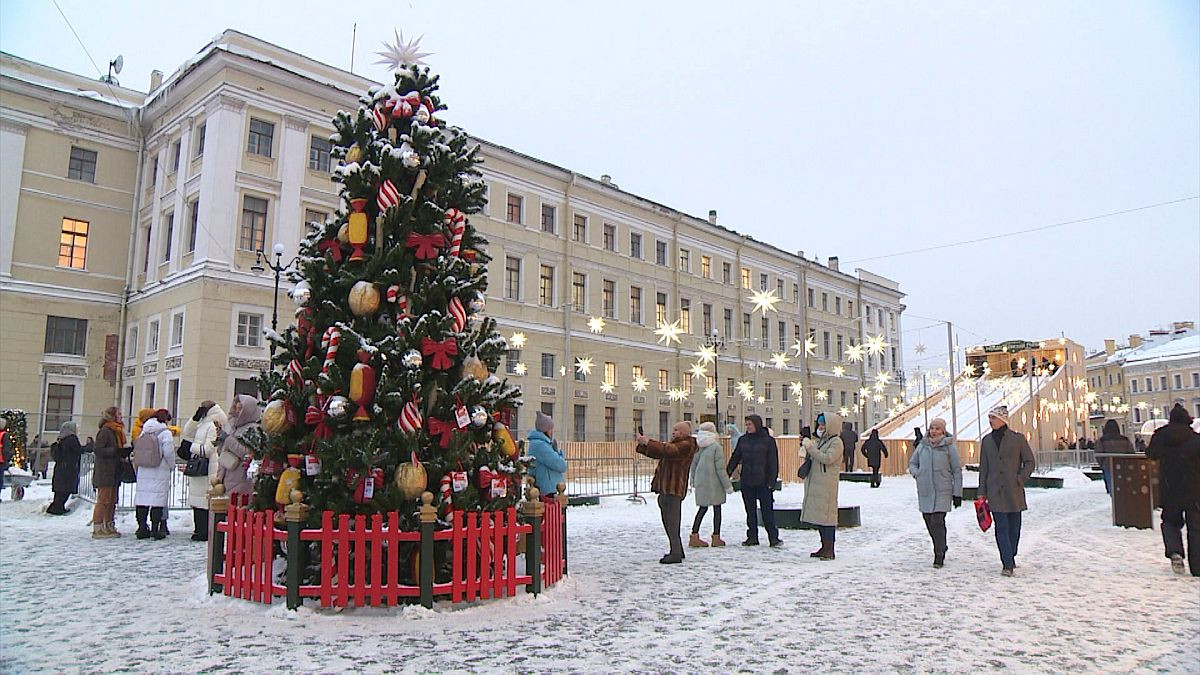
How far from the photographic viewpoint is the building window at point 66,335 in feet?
94.7

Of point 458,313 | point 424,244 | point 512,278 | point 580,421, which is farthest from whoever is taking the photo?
point 580,421

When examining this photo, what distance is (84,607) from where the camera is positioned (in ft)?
21.4

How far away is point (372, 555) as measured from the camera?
622cm

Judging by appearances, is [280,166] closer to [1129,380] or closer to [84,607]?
[84,607]

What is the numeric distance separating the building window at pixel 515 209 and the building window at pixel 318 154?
8.85 m

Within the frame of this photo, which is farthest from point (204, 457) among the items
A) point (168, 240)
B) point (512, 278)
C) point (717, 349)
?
point (717, 349)

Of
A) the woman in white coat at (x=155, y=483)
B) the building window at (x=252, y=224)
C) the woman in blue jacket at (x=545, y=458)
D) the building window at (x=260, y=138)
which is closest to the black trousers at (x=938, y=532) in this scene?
the woman in blue jacket at (x=545, y=458)

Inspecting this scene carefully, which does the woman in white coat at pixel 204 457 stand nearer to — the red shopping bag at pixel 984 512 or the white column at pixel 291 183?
the red shopping bag at pixel 984 512

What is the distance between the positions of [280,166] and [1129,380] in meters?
66.8

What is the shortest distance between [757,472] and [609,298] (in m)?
30.3

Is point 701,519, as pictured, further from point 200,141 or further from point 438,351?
point 200,141

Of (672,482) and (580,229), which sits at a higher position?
(580,229)

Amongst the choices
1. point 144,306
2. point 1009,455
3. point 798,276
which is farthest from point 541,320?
point 1009,455

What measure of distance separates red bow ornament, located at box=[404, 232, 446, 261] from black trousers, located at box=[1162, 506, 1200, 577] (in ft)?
27.1
